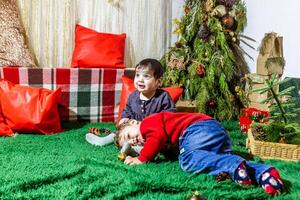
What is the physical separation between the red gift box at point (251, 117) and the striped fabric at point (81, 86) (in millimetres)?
810

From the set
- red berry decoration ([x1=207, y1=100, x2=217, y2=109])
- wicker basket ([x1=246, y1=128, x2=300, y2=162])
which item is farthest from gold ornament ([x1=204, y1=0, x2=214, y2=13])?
wicker basket ([x1=246, y1=128, x2=300, y2=162])

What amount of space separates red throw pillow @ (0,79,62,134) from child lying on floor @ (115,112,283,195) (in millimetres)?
591

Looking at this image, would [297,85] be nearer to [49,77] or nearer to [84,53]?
[84,53]

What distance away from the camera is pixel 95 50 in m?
2.35

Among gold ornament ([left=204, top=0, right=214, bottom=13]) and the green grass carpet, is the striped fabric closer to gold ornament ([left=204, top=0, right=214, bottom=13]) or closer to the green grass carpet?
the green grass carpet

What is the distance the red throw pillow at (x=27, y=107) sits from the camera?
202 cm

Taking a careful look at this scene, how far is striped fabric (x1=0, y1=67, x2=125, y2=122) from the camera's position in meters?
2.21

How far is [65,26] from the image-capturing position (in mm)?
2400

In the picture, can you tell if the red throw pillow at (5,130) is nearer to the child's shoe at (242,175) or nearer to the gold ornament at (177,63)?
the gold ornament at (177,63)

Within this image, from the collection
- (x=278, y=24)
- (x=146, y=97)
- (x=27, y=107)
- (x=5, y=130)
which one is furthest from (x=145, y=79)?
(x=278, y=24)

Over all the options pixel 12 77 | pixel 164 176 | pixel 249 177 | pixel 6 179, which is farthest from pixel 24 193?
pixel 12 77

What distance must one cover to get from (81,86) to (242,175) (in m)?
1.30

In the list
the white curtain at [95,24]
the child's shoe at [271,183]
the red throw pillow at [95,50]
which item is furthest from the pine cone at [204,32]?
the child's shoe at [271,183]

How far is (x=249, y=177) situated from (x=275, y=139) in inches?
18.3
